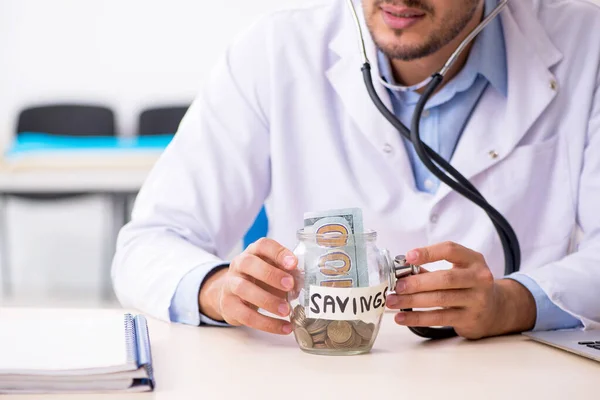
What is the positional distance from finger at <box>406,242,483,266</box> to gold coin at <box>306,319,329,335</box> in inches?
4.8

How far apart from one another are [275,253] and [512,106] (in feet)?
2.24

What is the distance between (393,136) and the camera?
1.42 m

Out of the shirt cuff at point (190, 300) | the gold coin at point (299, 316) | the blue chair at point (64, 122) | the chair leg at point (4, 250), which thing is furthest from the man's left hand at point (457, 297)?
the blue chair at point (64, 122)

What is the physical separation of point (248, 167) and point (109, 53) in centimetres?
372

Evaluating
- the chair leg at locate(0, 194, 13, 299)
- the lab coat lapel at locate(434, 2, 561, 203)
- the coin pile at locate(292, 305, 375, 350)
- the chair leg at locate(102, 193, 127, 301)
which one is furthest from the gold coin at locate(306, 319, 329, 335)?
the chair leg at locate(0, 194, 13, 299)

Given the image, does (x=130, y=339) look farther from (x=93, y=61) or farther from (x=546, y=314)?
(x=93, y=61)

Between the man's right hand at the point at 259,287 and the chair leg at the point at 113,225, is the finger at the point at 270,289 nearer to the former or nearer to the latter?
the man's right hand at the point at 259,287

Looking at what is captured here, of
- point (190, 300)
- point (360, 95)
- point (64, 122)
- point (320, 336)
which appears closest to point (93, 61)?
point (64, 122)

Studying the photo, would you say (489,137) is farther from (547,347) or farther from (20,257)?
(20,257)

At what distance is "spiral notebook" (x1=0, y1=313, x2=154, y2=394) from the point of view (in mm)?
729

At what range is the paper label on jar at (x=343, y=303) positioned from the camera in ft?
2.75

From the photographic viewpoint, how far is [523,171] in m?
1.44

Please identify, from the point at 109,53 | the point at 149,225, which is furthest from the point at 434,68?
the point at 109,53

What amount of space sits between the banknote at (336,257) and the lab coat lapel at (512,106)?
1.83ft
